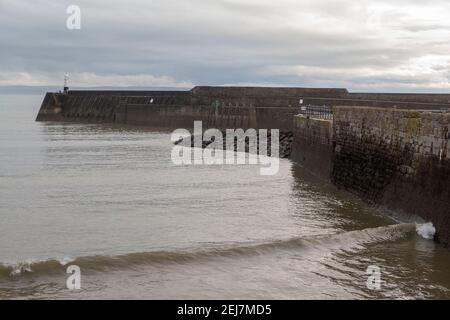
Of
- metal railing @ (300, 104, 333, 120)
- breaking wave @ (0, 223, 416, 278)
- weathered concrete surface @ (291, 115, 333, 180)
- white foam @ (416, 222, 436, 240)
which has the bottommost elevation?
breaking wave @ (0, 223, 416, 278)

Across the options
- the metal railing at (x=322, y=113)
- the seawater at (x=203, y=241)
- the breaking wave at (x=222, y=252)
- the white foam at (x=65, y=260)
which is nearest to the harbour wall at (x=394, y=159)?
the seawater at (x=203, y=241)

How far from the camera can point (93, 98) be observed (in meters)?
49.7

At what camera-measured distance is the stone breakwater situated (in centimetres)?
1052

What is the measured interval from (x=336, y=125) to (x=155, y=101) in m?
30.1

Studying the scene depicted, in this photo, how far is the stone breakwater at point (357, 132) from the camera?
10.5 m

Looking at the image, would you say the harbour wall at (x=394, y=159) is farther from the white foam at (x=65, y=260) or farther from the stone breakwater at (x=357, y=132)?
the white foam at (x=65, y=260)

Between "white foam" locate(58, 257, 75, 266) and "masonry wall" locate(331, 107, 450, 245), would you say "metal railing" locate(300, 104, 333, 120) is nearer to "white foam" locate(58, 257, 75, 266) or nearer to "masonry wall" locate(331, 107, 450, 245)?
"masonry wall" locate(331, 107, 450, 245)

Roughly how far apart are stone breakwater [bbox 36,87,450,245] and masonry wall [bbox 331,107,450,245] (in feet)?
0.06

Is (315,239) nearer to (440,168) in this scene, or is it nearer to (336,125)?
(440,168)

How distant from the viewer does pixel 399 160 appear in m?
12.0

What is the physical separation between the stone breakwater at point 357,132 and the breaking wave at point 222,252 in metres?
0.87

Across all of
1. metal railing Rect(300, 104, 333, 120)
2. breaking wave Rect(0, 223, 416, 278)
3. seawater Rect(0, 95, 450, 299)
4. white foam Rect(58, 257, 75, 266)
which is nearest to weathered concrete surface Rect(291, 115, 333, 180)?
metal railing Rect(300, 104, 333, 120)
